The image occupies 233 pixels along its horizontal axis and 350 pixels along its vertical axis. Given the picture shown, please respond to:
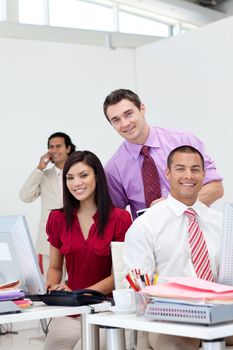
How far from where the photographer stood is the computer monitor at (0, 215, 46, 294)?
221 centimetres

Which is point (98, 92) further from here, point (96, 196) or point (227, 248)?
point (227, 248)

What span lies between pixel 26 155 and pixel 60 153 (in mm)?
493

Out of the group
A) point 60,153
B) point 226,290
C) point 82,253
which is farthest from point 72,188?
point 60,153

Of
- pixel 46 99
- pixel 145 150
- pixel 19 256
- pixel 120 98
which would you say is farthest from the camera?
pixel 46 99

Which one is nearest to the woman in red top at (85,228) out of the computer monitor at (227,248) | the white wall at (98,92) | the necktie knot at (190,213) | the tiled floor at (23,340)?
the necktie knot at (190,213)

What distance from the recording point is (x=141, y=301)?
1.73m

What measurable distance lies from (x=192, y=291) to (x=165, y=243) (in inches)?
27.9

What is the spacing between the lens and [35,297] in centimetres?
222

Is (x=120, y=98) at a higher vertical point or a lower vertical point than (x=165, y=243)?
higher

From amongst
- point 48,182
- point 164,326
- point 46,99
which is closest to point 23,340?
point 48,182

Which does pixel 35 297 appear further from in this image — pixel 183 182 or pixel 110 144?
pixel 110 144

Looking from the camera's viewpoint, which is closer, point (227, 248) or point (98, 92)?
point (227, 248)

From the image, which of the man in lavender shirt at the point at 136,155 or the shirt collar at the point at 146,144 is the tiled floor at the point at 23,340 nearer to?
the man in lavender shirt at the point at 136,155

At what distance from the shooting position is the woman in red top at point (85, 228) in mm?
2656
